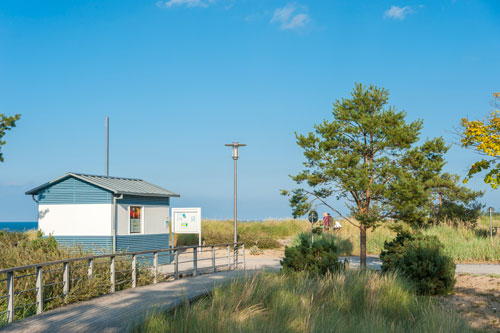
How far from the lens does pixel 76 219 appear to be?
23531mm

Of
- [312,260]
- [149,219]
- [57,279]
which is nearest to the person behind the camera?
[57,279]

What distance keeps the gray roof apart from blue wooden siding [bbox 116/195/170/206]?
0.99 ft

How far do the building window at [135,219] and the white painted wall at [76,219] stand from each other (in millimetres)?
1259

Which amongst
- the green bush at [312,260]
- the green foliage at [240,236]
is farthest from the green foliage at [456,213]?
the green bush at [312,260]

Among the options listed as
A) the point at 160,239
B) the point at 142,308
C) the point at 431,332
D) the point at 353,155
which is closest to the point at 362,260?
the point at 353,155

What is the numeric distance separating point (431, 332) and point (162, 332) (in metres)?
4.80

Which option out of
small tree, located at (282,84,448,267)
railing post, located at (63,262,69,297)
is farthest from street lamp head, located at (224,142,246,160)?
railing post, located at (63,262,69,297)

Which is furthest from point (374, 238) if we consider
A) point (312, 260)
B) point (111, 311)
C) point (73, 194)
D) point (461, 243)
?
point (111, 311)

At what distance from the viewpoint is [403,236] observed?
17.3m

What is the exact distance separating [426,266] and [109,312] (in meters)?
9.81

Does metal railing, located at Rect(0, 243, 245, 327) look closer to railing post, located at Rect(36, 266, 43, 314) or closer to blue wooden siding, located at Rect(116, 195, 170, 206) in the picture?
railing post, located at Rect(36, 266, 43, 314)

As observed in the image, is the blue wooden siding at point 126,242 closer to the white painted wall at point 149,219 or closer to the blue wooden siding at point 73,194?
the white painted wall at point 149,219

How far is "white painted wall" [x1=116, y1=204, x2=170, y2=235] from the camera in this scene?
2312 cm

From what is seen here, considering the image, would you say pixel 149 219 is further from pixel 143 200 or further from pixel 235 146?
pixel 235 146
